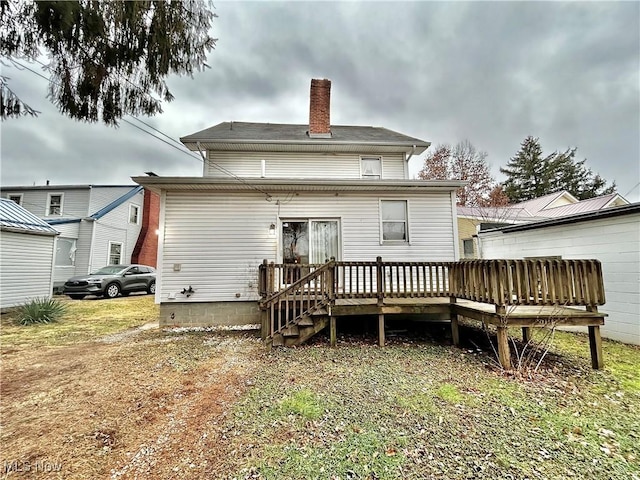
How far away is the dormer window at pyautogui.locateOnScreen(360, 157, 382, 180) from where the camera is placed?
967cm

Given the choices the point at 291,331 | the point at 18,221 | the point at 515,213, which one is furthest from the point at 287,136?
the point at 515,213

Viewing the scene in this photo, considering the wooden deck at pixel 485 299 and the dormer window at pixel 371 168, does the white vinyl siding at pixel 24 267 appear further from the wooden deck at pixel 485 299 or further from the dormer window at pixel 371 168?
the dormer window at pixel 371 168

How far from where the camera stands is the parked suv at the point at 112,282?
11.9m

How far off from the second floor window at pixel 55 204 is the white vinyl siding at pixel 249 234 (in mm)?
13854

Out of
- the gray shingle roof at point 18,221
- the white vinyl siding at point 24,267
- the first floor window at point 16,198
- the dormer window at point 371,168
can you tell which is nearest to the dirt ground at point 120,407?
the white vinyl siding at point 24,267

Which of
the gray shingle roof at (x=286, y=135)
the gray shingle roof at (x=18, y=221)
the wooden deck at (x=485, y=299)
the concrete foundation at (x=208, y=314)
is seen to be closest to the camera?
the wooden deck at (x=485, y=299)

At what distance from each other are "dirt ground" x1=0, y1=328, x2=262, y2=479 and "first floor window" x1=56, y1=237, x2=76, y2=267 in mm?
11248

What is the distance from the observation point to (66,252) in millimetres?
14234

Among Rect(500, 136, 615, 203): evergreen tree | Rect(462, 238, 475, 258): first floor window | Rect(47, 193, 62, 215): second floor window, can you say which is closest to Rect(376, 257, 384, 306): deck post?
Rect(462, 238, 475, 258): first floor window

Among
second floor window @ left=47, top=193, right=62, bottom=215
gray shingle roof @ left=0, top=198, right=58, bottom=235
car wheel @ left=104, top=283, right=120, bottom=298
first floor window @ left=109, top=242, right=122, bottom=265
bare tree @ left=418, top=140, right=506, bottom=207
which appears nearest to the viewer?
gray shingle roof @ left=0, top=198, right=58, bottom=235

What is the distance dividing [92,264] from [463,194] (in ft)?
80.5

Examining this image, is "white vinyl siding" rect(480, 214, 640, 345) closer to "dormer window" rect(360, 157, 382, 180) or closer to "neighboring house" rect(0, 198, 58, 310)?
"dormer window" rect(360, 157, 382, 180)

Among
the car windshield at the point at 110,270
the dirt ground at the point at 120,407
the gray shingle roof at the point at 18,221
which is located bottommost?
the dirt ground at the point at 120,407

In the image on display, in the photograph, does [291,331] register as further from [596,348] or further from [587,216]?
[587,216]
